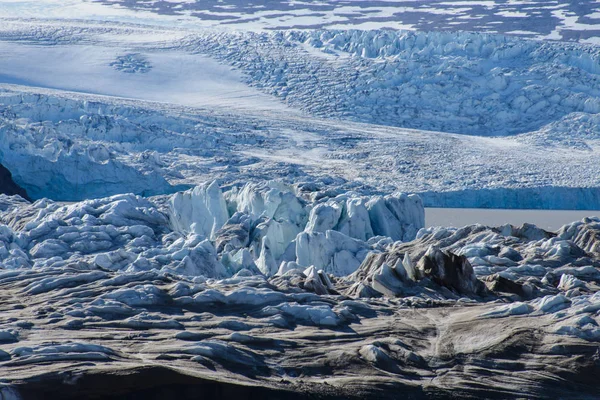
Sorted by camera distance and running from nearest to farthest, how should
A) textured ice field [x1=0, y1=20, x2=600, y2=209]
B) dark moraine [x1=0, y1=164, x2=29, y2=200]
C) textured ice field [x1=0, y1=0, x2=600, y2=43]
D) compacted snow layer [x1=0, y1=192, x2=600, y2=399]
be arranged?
1. compacted snow layer [x1=0, y1=192, x2=600, y2=399]
2. dark moraine [x1=0, y1=164, x2=29, y2=200]
3. textured ice field [x1=0, y1=20, x2=600, y2=209]
4. textured ice field [x1=0, y1=0, x2=600, y2=43]

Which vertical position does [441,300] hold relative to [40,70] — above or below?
above

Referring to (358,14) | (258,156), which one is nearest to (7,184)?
(258,156)

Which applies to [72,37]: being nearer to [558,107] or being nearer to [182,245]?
[558,107]

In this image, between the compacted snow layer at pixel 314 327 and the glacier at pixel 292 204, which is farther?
the glacier at pixel 292 204

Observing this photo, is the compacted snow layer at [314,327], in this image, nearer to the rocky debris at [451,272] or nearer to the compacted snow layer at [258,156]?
the rocky debris at [451,272]

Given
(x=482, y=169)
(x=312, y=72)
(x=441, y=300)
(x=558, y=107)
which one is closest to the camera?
(x=441, y=300)

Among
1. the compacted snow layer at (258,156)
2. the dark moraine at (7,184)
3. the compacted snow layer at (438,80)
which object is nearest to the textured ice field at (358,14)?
the compacted snow layer at (438,80)

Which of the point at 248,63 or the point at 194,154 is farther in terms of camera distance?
the point at 248,63

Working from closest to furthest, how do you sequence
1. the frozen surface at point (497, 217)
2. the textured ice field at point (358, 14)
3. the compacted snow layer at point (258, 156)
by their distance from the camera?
the frozen surface at point (497, 217), the compacted snow layer at point (258, 156), the textured ice field at point (358, 14)

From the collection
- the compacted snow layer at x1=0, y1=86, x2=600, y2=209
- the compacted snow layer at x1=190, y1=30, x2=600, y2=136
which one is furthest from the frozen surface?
the compacted snow layer at x1=190, y1=30, x2=600, y2=136

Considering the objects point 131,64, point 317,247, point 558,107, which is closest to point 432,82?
point 558,107

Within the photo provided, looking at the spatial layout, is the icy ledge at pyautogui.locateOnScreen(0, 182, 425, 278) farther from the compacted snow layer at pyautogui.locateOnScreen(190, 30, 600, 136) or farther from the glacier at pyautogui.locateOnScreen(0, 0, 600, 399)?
the compacted snow layer at pyautogui.locateOnScreen(190, 30, 600, 136)
